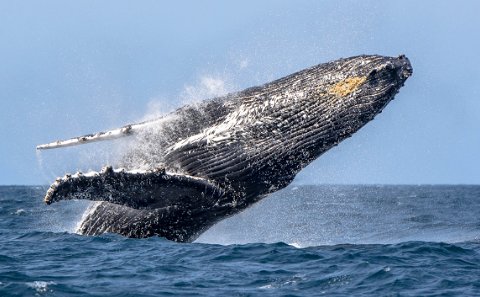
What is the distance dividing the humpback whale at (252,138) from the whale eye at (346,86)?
0.05 ft

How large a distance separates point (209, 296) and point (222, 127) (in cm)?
291

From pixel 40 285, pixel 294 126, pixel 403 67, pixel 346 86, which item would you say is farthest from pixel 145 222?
pixel 403 67

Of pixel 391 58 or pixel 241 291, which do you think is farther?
pixel 391 58

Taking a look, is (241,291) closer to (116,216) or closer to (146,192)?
(146,192)

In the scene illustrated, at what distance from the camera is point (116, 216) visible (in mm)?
12828

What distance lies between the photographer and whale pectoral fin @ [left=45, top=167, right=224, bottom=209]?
10.8 m

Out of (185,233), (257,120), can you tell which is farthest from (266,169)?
(185,233)

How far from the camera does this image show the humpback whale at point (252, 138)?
11883 mm

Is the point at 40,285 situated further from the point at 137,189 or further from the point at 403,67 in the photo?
Answer: the point at 403,67

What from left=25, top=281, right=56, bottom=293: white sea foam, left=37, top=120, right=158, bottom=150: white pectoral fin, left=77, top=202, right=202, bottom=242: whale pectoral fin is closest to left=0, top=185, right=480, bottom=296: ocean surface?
left=25, top=281, right=56, bottom=293: white sea foam

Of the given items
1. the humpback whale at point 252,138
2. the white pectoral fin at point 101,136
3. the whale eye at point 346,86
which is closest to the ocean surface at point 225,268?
the humpback whale at point 252,138

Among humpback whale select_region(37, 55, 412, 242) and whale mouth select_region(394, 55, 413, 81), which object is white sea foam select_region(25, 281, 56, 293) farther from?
whale mouth select_region(394, 55, 413, 81)

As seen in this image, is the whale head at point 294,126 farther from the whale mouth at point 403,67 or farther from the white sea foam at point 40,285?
the white sea foam at point 40,285

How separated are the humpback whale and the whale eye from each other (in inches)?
0.6
